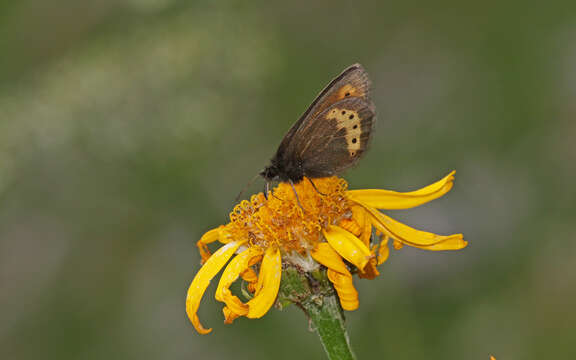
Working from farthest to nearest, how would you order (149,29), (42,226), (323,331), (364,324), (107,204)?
(42,226) < (107,204) < (149,29) < (364,324) < (323,331)

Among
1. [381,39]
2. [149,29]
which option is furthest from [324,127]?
[381,39]

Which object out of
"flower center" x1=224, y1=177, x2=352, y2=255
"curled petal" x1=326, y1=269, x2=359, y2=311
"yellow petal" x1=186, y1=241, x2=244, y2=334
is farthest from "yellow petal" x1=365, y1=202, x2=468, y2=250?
"yellow petal" x1=186, y1=241, x2=244, y2=334

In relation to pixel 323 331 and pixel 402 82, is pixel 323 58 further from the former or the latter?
pixel 323 331

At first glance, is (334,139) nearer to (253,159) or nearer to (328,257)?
(328,257)

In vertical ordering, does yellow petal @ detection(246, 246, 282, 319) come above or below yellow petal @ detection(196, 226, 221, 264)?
below

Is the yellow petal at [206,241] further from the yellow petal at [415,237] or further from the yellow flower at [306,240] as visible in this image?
the yellow petal at [415,237]

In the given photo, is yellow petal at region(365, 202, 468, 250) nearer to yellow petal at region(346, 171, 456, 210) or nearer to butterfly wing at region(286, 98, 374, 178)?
yellow petal at region(346, 171, 456, 210)
